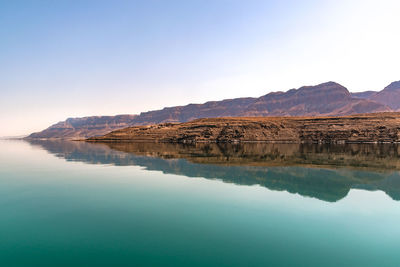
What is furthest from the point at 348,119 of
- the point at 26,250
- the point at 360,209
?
the point at 26,250

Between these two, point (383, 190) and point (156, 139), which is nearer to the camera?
point (383, 190)

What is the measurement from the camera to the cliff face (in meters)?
84.4

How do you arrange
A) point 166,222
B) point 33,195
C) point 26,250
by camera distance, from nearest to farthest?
1. point 26,250
2. point 166,222
3. point 33,195

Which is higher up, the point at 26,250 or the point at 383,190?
the point at 26,250

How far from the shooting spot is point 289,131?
9575 cm

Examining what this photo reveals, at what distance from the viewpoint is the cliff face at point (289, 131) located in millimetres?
84438

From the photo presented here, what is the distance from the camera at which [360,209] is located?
549 inches

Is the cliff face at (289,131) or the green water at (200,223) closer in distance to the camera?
the green water at (200,223)

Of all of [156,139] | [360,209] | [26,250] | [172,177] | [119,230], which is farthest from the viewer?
[156,139]

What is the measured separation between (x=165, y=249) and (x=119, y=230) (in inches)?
115

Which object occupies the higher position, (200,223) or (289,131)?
(289,131)

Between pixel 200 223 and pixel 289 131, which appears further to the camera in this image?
pixel 289 131

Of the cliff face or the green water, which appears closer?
the green water

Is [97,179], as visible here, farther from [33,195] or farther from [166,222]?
[166,222]
